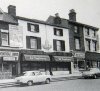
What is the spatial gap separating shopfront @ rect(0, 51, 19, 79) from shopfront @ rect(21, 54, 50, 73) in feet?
1.86

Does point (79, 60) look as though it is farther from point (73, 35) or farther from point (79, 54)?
point (73, 35)

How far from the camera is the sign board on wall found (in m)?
14.0

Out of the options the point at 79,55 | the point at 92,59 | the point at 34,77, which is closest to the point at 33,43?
the point at 79,55

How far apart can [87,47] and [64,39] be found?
2.11 meters

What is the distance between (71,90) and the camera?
9094 millimetres

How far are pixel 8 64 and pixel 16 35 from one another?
1.95 m

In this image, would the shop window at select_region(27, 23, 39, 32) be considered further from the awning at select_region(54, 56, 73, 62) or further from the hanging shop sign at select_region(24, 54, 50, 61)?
the awning at select_region(54, 56, 73, 62)

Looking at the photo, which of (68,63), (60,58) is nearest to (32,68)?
(60,58)

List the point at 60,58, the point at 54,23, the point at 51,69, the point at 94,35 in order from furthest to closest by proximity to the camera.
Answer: the point at 94,35
the point at 54,23
the point at 60,58
the point at 51,69

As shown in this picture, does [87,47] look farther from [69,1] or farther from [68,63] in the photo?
[69,1]

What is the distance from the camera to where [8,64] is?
14.8m

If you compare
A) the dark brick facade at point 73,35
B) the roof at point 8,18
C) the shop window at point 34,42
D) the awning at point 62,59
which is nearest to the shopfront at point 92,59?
the dark brick facade at point 73,35

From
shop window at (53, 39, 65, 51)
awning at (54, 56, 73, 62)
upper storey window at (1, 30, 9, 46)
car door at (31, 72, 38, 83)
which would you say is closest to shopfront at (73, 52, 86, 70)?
awning at (54, 56, 73, 62)

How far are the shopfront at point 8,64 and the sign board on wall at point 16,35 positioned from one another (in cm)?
62
